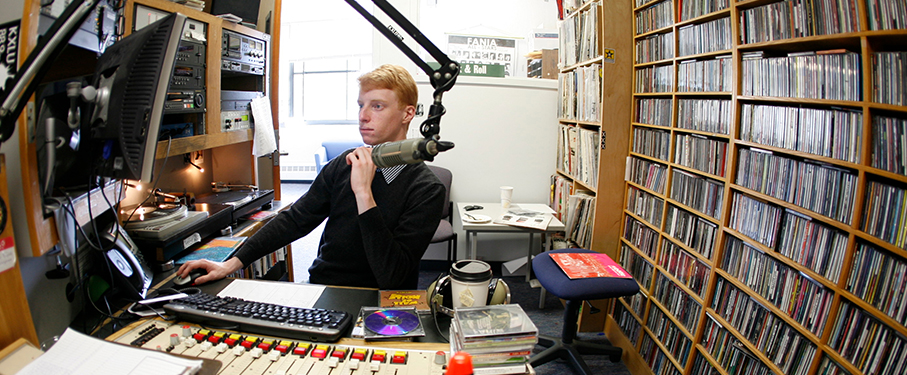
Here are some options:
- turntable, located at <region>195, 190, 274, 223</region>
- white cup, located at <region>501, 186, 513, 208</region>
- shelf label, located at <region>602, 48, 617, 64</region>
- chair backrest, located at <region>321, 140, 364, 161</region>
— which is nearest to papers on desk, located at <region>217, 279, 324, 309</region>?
turntable, located at <region>195, 190, 274, 223</region>

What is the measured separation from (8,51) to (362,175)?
739mm

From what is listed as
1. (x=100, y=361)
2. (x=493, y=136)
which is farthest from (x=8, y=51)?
(x=493, y=136)

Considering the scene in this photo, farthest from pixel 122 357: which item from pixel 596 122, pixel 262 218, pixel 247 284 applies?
pixel 596 122

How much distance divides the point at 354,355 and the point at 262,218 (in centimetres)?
175

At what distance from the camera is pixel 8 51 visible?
756 mm

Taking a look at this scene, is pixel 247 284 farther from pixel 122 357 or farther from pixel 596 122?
pixel 596 122

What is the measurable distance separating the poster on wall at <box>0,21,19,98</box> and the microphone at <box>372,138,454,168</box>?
2.08 feet

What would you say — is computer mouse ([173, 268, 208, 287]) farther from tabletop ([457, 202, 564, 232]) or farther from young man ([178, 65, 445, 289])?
tabletop ([457, 202, 564, 232])

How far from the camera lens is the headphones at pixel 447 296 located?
43.8 inches

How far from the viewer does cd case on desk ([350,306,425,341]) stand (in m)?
1.02

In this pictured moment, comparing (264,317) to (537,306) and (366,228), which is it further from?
(537,306)

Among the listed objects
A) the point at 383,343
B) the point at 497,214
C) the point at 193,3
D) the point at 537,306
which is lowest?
the point at 537,306

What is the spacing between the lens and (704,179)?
5.89ft

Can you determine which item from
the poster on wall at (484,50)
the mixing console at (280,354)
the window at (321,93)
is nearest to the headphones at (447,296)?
the mixing console at (280,354)
